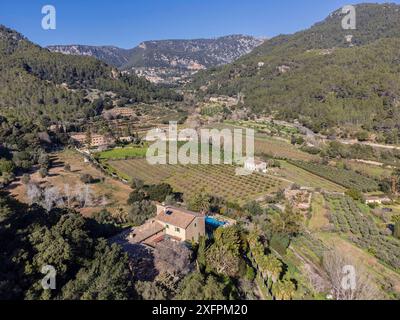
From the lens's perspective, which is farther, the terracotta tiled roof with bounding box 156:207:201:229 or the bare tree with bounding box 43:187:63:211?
the bare tree with bounding box 43:187:63:211

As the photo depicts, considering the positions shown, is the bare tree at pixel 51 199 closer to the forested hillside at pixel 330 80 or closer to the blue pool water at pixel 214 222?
the blue pool water at pixel 214 222

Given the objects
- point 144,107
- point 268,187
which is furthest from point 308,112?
point 268,187

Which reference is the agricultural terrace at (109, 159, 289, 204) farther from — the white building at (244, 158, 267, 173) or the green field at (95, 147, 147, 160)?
the green field at (95, 147, 147, 160)

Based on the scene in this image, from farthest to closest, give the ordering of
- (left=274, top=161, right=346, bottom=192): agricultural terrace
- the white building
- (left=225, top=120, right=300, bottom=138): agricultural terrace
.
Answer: (left=225, top=120, right=300, bottom=138): agricultural terrace → the white building → (left=274, top=161, right=346, bottom=192): agricultural terrace

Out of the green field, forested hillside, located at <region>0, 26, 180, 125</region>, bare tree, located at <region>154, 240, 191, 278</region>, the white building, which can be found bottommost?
bare tree, located at <region>154, 240, 191, 278</region>

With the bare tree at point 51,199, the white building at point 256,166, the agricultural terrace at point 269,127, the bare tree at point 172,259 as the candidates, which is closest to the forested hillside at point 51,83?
the agricultural terrace at point 269,127

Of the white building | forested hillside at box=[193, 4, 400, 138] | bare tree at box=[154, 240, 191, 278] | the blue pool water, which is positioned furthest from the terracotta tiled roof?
forested hillside at box=[193, 4, 400, 138]

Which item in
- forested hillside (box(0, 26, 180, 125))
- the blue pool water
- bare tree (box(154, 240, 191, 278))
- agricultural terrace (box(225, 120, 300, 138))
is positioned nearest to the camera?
bare tree (box(154, 240, 191, 278))
